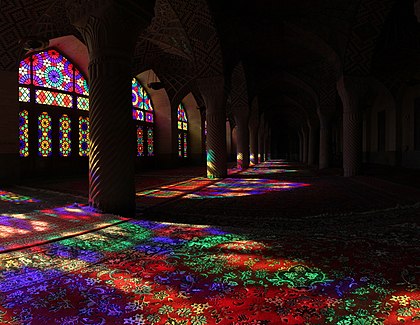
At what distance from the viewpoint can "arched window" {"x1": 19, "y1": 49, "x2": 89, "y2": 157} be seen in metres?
10.9

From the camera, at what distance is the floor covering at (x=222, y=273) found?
153cm

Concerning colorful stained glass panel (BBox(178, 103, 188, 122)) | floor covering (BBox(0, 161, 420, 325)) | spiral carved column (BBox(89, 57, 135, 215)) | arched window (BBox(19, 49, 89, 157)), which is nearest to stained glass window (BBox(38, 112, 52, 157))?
arched window (BBox(19, 49, 89, 157))

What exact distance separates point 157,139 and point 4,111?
31.1 feet

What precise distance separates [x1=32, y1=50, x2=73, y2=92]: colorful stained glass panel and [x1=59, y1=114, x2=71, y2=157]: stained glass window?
3.95ft

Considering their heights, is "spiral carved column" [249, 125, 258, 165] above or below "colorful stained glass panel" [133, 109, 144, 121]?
below

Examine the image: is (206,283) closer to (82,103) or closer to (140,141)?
(82,103)

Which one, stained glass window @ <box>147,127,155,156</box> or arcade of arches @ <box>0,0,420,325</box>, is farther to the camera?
stained glass window @ <box>147,127,155,156</box>

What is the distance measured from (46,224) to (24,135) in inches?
346

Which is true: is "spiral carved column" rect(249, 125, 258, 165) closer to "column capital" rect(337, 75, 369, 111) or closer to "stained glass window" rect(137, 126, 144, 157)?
"stained glass window" rect(137, 126, 144, 157)

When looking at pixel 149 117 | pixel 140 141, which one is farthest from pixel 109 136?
pixel 149 117

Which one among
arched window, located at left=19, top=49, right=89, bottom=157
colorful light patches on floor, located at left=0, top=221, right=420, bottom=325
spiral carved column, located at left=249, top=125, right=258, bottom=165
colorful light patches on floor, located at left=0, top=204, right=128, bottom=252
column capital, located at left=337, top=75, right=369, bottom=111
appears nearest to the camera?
colorful light patches on floor, located at left=0, top=221, right=420, bottom=325

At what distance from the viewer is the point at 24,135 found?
35.4 feet

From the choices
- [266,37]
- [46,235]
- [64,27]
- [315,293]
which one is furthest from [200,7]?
[315,293]

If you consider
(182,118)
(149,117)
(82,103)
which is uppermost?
(182,118)
